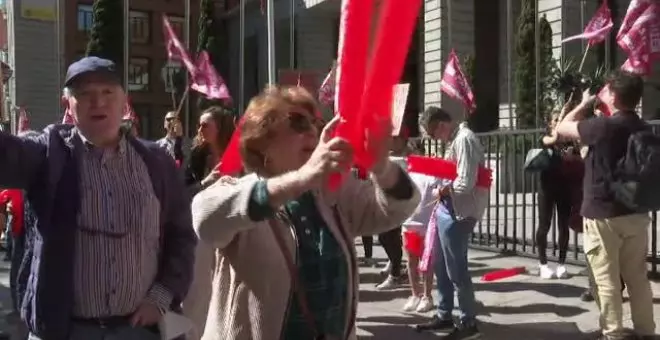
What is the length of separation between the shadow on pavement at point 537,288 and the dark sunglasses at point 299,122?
5924mm

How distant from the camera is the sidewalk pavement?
269 inches

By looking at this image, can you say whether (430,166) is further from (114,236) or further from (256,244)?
(256,244)

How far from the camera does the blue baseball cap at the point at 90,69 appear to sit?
3053 mm

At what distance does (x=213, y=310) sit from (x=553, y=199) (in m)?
6.47

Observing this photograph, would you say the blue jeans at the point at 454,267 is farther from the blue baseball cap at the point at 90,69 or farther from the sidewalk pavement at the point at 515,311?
the blue baseball cap at the point at 90,69

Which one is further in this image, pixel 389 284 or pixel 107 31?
pixel 107 31

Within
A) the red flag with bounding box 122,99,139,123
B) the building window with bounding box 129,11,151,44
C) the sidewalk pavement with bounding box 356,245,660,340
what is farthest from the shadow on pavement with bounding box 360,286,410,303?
the building window with bounding box 129,11,151,44

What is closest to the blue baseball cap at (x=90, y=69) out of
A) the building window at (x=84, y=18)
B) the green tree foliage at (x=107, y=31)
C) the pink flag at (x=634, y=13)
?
the pink flag at (x=634, y=13)

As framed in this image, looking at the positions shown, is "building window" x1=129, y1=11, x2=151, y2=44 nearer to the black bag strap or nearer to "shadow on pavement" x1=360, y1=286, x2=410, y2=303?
"shadow on pavement" x1=360, y1=286, x2=410, y2=303

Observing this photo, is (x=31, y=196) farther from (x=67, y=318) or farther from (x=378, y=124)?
(x=378, y=124)

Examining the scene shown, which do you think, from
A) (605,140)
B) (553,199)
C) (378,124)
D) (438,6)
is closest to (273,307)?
(378,124)

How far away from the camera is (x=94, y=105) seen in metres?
3.07

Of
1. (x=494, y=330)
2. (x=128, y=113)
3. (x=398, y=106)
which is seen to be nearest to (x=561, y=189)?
(x=494, y=330)

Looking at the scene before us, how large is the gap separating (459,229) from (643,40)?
570 centimetres
